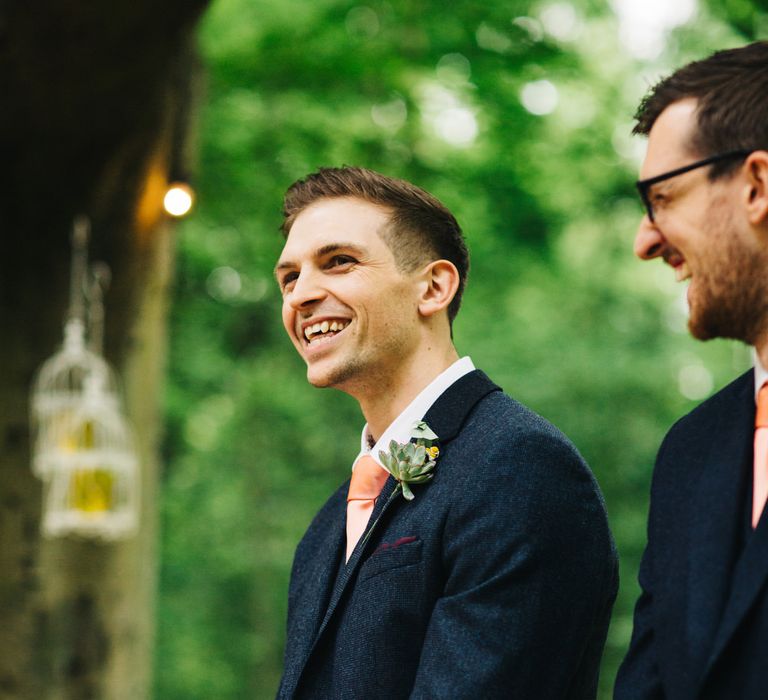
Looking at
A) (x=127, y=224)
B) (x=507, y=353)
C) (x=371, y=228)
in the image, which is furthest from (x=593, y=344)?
(x=371, y=228)

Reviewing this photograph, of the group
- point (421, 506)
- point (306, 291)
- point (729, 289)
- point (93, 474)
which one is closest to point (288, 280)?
point (306, 291)

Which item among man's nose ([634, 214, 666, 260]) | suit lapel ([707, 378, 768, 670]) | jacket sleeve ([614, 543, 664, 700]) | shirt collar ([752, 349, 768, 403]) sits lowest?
jacket sleeve ([614, 543, 664, 700])

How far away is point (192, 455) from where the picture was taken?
17.5 meters

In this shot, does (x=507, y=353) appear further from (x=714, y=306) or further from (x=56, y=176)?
(x=714, y=306)

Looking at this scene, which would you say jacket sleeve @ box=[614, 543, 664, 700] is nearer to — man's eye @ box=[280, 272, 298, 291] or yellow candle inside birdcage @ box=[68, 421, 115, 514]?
man's eye @ box=[280, 272, 298, 291]

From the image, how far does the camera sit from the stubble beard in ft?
6.36

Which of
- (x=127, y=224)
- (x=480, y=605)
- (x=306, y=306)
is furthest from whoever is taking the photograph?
(x=127, y=224)

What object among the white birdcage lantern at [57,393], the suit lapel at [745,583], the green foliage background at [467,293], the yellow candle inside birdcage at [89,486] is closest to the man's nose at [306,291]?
the suit lapel at [745,583]

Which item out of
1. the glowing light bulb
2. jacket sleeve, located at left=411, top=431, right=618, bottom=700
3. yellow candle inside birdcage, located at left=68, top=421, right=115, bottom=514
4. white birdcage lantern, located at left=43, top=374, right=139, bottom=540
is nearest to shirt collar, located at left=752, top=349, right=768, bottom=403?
jacket sleeve, located at left=411, top=431, right=618, bottom=700

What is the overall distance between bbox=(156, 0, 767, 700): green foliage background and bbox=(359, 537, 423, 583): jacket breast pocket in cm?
265

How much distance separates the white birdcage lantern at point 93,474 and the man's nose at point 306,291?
3727 millimetres

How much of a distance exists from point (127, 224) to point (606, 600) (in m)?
4.93

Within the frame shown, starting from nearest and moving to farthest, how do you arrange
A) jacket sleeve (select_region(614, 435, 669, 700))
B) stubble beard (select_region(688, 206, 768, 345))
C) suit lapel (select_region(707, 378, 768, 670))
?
suit lapel (select_region(707, 378, 768, 670)) → stubble beard (select_region(688, 206, 768, 345)) → jacket sleeve (select_region(614, 435, 669, 700))

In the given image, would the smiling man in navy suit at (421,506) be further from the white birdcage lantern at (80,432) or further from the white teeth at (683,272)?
the white birdcage lantern at (80,432)
